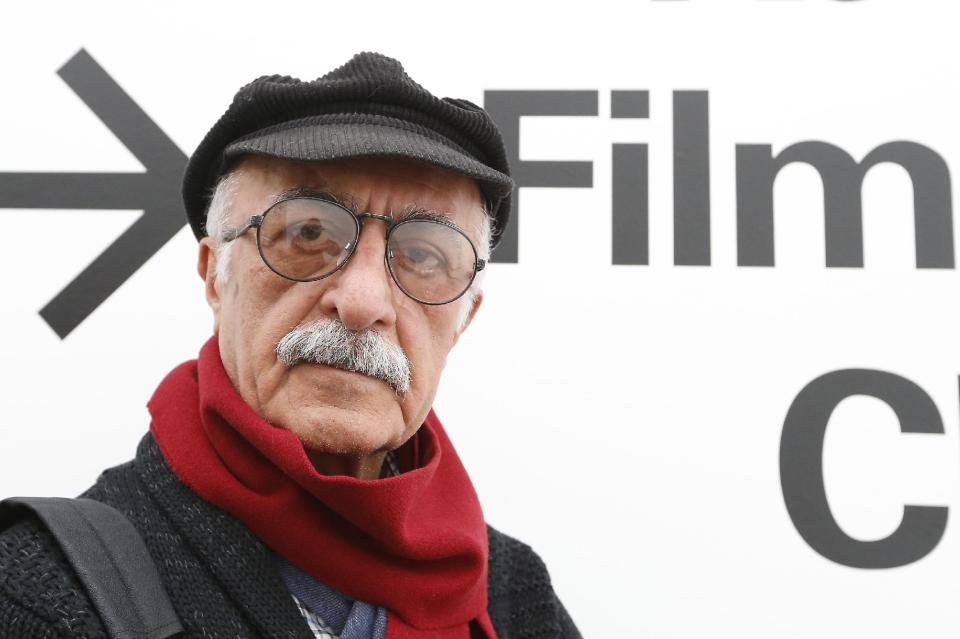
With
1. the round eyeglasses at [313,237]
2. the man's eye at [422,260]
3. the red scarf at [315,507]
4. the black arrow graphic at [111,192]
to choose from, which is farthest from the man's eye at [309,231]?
the black arrow graphic at [111,192]

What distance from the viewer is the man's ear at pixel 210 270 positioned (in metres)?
0.94

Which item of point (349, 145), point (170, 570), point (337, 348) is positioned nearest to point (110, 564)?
point (170, 570)

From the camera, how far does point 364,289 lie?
810 millimetres

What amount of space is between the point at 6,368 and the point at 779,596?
5.41ft

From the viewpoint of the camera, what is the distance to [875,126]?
4.52 feet

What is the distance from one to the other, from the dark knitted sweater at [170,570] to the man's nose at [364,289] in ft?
0.94

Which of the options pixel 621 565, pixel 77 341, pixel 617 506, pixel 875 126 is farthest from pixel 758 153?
pixel 77 341

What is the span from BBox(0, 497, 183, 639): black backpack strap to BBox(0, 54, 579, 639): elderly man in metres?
0.02

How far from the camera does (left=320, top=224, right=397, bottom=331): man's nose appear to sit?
0.81 meters

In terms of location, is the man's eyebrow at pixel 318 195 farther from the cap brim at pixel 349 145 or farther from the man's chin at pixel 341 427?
the man's chin at pixel 341 427

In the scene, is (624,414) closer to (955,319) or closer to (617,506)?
(617,506)

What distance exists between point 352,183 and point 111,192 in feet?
2.75

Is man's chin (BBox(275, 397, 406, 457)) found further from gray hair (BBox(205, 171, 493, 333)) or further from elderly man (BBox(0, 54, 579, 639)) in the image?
gray hair (BBox(205, 171, 493, 333))

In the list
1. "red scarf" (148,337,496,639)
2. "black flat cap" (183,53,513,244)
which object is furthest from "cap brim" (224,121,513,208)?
"red scarf" (148,337,496,639)
